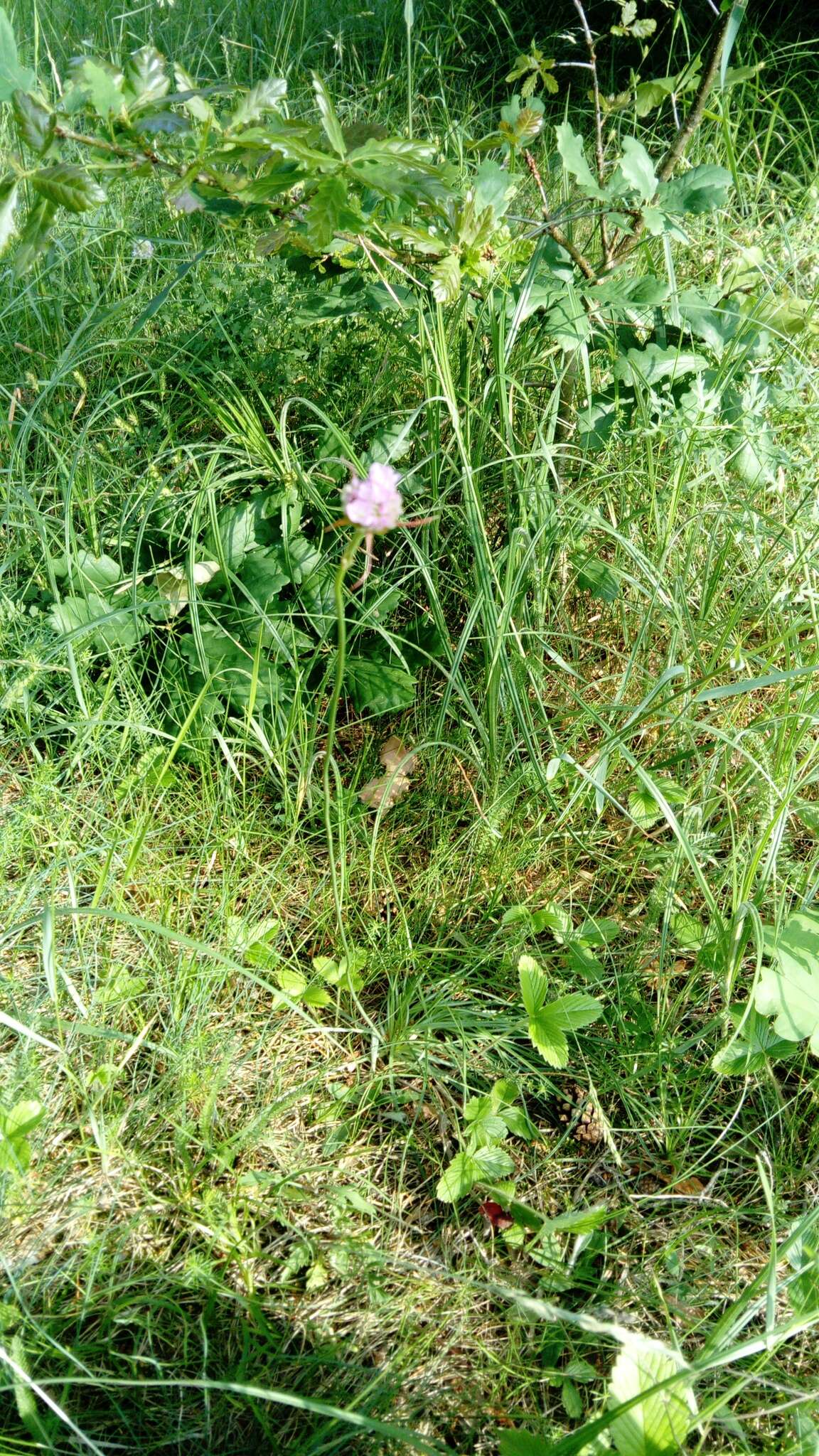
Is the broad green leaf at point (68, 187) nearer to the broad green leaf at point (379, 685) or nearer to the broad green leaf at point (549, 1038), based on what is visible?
the broad green leaf at point (379, 685)

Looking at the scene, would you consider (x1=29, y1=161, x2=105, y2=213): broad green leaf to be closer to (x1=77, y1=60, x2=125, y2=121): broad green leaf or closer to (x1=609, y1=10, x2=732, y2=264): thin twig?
(x1=77, y1=60, x2=125, y2=121): broad green leaf

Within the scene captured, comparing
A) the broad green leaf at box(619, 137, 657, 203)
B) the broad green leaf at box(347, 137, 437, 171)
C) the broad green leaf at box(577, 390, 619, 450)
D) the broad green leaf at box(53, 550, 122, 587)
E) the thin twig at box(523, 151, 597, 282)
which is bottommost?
the broad green leaf at box(53, 550, 122, 587)

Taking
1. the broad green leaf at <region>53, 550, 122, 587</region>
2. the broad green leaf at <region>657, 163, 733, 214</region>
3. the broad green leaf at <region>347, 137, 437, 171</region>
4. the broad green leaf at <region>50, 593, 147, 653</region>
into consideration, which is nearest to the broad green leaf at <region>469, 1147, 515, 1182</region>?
the broad green leaf at <region>50, 593, 147, 653</region>

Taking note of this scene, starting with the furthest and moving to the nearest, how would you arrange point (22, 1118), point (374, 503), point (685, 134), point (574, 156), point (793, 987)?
1. point (685, 134)
2. point (574, 156)
3. point (793, 987)
4. point (22, 1118)
5. point (374, 503)

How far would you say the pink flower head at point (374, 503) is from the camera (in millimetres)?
872

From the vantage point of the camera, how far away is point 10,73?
4.27 ft

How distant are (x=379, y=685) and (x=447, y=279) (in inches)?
25.3

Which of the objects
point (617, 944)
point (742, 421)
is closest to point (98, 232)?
point (742, 421)

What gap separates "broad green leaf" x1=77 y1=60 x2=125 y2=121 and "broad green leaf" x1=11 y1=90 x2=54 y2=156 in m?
0.06

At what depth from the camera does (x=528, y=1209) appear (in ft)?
4.14

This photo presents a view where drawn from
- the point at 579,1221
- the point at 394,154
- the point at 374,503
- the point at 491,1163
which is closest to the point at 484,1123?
the point at 491,1163

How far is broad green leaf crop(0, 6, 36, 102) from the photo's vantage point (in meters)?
1.29

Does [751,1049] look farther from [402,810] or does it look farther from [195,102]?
[195,102]

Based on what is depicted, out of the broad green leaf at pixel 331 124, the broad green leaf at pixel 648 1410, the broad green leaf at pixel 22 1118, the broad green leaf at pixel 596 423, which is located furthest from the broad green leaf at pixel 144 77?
the broad green leaf at pixel 648 1410
